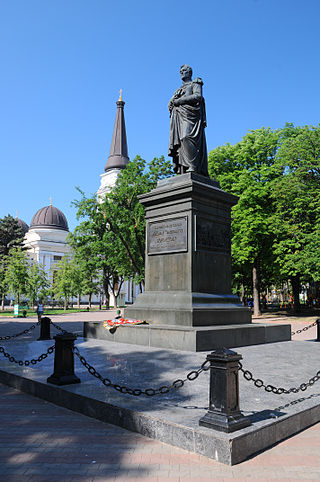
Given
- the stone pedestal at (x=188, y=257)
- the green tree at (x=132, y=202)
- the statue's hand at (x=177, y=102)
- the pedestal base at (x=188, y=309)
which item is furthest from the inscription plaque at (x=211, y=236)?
the green tree at (x=132, y=202)

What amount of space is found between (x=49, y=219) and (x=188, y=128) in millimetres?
83205

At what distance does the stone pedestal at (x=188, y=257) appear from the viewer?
10.0 m

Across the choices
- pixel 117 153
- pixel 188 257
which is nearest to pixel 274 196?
pixel 188 257

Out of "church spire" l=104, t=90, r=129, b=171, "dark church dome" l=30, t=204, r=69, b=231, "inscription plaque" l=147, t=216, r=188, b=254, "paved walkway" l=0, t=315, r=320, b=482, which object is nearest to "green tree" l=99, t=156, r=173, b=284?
"inscription plaque" l=147, t=216, r=188, b=254

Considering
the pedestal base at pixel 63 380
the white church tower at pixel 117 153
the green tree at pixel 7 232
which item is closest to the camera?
the pedestal base at pixel 63 380

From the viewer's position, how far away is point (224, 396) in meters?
4.20

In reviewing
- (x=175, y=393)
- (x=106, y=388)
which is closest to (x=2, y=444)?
(x=106, y=388)

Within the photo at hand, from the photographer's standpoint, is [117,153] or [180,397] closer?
[180,397]

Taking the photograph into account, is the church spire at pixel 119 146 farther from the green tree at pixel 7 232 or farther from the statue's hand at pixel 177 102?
the statue's hand at pixel 177 102

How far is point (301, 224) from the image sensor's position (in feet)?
92.6

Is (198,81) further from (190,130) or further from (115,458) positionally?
(115,458)

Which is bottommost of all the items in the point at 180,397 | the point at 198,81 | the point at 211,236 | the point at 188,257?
the point at 180,397

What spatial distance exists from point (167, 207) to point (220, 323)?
3.38 metres

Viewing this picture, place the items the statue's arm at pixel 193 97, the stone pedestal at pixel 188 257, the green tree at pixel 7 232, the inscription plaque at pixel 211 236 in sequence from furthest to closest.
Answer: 1. the green tree at pixel 7 232
2. the statue's arm at pixel 193 97
3. the inscription plaque at pixel 211 236
4. the stone pedestal at pixel 188 257
